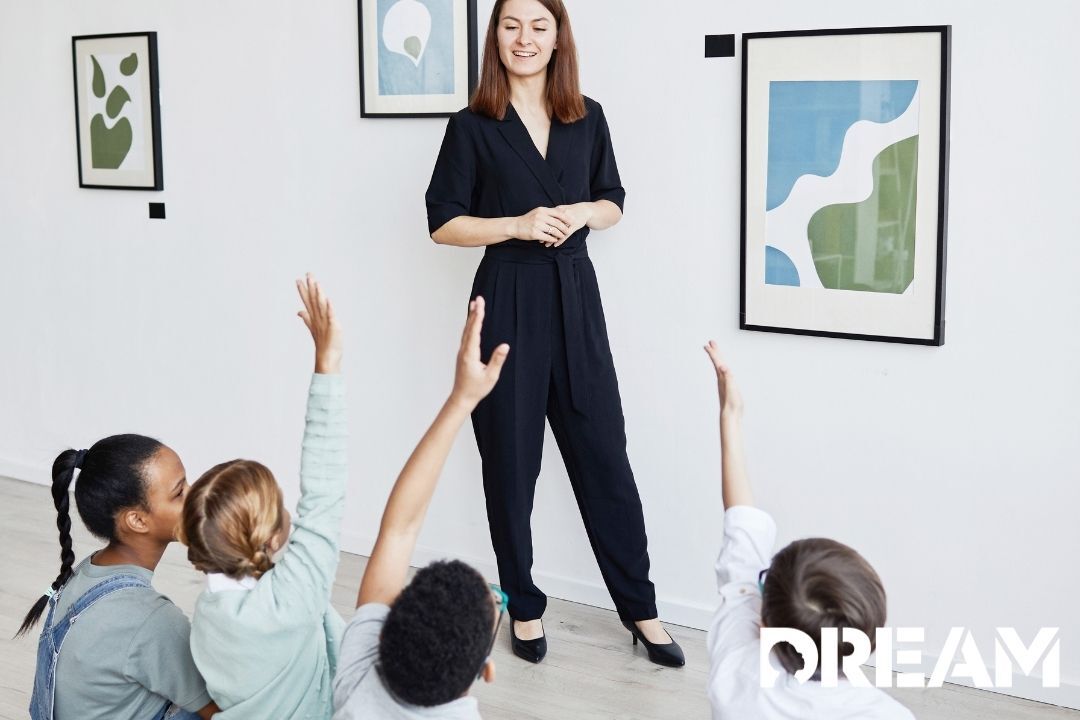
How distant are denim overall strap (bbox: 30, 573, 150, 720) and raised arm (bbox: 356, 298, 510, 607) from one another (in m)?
0.51

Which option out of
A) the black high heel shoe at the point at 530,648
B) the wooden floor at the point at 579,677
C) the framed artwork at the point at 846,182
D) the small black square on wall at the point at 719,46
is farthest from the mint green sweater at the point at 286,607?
the small black square on wall at the point at 719,46

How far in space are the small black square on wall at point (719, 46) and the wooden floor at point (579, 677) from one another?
1445mm

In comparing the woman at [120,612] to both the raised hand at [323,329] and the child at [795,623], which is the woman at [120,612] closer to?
the raised hand at [323,329]

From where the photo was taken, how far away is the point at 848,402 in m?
3.28

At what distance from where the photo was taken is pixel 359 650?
1.72m

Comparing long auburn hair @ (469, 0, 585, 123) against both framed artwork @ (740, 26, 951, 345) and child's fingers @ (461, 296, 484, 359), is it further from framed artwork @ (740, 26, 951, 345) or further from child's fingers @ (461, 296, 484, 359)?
child's fingers @ (461, 296, 484, 359)

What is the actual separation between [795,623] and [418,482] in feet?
2.05

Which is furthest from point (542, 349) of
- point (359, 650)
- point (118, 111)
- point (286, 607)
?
point (118, 111)

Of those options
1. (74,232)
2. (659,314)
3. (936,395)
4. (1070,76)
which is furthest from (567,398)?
(74,232)

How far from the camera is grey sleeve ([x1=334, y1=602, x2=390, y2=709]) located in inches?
66.2

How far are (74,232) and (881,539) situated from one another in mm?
3435

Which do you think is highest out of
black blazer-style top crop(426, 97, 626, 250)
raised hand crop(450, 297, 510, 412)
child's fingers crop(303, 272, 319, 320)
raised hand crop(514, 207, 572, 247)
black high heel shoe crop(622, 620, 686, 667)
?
black blazer-style top crop(426, 97, 626, 250)

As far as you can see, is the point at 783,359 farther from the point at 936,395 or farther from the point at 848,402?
the point at 936,395

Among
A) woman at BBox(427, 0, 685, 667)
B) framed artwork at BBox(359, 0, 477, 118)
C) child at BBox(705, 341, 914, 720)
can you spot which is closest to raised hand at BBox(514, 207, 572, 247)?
woman at BBox(427, 0, 685, 667)
